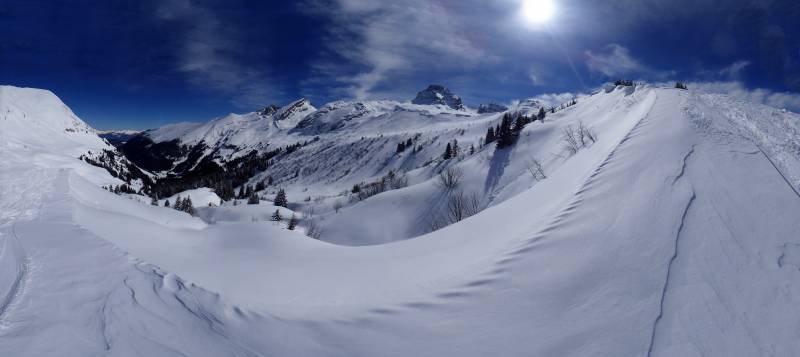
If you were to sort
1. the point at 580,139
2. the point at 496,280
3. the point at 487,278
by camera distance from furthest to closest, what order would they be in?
the point at 580,139 → the point at 487,278 → the point at 496,280

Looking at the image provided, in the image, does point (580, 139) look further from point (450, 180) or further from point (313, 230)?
point (313, 230)

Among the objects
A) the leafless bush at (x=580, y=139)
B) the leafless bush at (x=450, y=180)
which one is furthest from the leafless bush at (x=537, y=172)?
the leafless bush at (x=450, y=180)

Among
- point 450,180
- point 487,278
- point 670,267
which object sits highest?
point 450,180

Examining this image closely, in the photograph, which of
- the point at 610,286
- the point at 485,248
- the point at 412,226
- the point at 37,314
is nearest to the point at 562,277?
the point at 610,286

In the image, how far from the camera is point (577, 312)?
3.51m

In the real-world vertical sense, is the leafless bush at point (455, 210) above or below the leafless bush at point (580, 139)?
below

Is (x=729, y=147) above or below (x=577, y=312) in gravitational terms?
above

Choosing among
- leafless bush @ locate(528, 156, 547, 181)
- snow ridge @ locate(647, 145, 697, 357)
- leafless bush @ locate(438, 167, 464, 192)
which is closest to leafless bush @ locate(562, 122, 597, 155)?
leafless bush @ locate(528, 156, 547, 181)

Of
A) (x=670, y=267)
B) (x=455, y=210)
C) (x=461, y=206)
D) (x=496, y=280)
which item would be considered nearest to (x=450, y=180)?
(x=461, y=206)

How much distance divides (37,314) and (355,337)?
3657 mm

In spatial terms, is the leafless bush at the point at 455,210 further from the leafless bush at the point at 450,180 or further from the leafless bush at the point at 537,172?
the leafless bush at the point at 537,172

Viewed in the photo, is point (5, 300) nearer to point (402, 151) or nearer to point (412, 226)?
point (412, 226)

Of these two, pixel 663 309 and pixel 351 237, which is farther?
pixel 351 237

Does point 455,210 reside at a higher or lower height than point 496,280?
higher
